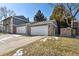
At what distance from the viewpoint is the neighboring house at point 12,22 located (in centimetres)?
455

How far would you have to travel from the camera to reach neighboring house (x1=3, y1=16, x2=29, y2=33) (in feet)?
14.9

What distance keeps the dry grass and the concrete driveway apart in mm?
80

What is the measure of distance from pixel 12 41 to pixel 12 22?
39cm

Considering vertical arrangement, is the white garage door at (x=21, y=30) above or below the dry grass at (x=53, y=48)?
above

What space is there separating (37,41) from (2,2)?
39.2 inches

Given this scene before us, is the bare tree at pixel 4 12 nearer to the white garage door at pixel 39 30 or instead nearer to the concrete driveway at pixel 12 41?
the concrete driveway at pixel 12 41

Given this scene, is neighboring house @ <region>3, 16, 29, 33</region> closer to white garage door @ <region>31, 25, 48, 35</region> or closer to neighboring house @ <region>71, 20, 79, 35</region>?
white garage door @ <region>31, 25, 48, 35</region>

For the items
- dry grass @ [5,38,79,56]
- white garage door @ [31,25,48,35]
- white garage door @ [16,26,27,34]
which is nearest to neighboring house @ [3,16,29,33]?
white garage door @ [16,26,27,34]

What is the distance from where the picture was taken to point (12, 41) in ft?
15.0

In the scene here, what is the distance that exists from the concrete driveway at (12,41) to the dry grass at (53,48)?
0.26 ft

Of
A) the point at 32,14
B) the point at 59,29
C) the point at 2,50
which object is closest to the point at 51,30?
the point at 59,29

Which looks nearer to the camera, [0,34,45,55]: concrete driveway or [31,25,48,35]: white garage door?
[0,34,45,55]: concrete driveway

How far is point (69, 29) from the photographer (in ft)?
15.0

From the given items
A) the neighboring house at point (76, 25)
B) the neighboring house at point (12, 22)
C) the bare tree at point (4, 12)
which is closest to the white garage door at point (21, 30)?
the neighboring house at point (12, 22)
